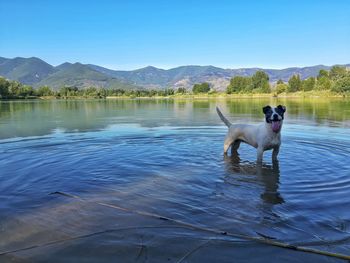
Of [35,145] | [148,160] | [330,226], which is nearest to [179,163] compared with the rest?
[148,160]

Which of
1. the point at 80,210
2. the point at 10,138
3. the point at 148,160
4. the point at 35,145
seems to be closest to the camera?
the point at 80,210

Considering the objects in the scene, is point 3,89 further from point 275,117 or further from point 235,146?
point 275,117

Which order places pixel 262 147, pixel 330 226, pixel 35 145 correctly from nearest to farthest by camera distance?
pixel 330 226 → pixel 262 147 → pixel 35 145

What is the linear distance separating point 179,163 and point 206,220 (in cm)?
523

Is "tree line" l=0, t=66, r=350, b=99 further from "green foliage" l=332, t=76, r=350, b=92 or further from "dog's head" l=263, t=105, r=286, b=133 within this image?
"dog's head" l=263, t=105, r=286, b=133

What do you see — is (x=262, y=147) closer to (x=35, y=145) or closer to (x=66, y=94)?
(x=35, y=145)

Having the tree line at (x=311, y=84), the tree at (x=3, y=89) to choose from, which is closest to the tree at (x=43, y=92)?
the tree at (x=3, y=89)

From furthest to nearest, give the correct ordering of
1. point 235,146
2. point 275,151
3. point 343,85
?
1. point 343,85
2. point 235,146
3. point 275,151

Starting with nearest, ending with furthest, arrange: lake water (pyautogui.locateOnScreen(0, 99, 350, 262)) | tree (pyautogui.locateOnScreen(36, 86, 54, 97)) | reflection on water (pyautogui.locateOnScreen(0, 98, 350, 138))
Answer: lake water (pyautogui.locateOnScreen(0, 99, 350, 262)), reflection on water (pyautogui.locateOnScreen(0, 98, 350, 138)), tree (pyautogui.locateOnScreen(36, 86, 54, 97))

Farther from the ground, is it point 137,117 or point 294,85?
point 294,85

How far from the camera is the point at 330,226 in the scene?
18.7 ft

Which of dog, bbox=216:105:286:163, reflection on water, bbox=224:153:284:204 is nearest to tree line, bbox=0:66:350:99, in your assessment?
dog, bbox=216:105:286:163

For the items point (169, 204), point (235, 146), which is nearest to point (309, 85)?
point (235, 146)

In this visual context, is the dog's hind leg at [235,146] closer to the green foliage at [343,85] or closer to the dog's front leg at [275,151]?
the dog's front leg at [275,151]
